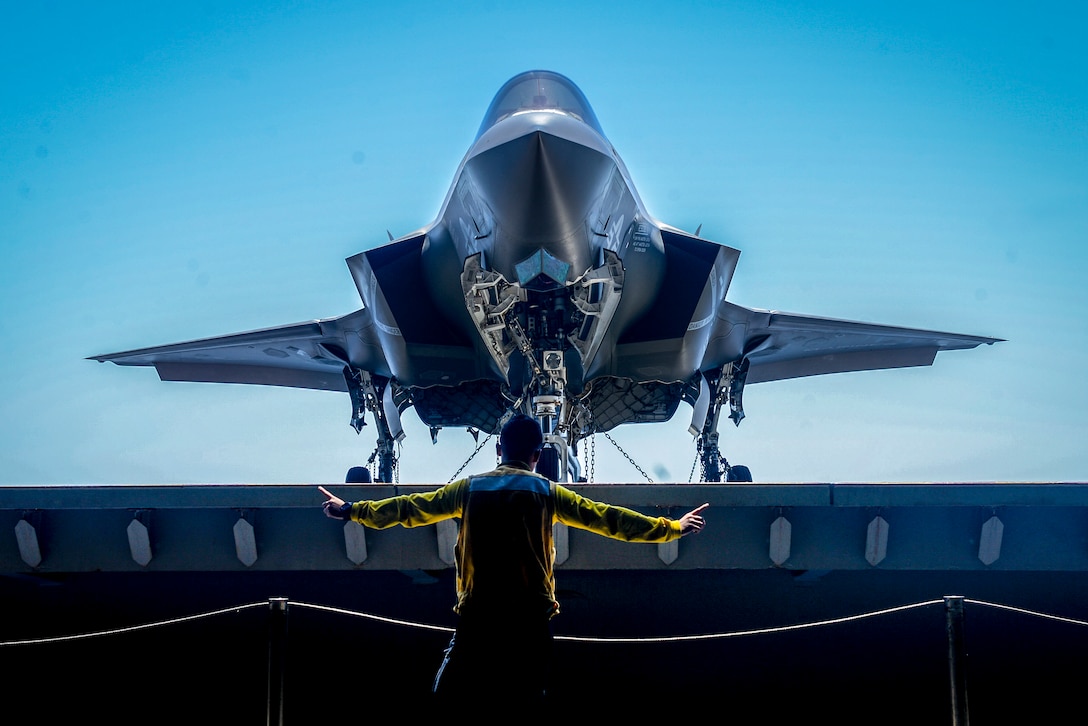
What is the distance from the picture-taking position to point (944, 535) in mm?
4457

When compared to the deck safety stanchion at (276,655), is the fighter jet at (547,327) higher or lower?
higher

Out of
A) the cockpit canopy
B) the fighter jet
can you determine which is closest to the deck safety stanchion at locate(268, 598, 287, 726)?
the fighter jet

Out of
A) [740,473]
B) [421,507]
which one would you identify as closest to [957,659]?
[421,507]

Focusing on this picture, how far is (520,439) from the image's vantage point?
310 centimetres

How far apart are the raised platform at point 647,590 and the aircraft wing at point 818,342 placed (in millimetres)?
7285

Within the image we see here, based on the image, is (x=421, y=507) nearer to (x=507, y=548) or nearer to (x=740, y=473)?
(x=507, y=548)

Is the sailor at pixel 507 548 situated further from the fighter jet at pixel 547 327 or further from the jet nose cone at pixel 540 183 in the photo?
the fighter jet at pixel 547 327

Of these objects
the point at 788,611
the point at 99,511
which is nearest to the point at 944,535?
the point at 788,611

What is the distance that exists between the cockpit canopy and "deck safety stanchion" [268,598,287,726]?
6.57 metres

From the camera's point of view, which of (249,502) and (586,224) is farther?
(586,224)

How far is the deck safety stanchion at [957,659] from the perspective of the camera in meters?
3.21

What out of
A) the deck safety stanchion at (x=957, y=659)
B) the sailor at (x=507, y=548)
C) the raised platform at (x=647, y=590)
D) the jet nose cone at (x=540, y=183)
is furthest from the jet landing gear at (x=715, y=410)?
the sailor at (x=507, y=548)

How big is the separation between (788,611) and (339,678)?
299 cm

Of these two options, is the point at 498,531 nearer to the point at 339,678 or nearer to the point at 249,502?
the point at 249,502
